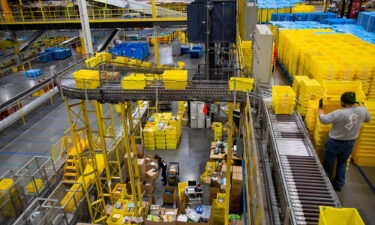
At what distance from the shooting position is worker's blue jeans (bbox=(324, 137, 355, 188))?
473cm

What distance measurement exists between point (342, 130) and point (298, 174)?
1.09 meters

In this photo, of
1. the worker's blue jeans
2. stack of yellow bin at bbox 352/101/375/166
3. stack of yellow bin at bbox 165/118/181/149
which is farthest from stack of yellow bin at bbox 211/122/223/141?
the worker's blue jeans

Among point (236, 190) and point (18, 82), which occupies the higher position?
point (18, 82)

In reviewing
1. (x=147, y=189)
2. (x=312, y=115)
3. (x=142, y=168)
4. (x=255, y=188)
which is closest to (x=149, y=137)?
(x=142, y=168)

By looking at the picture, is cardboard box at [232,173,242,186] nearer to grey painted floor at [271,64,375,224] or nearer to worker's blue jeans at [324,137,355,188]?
grey painted floor at [271,64,375,224]

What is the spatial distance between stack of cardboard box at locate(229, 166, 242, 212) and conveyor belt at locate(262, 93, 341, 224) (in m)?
5.02

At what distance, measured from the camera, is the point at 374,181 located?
527 centimetres

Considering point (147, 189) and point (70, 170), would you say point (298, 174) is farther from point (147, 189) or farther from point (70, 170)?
point (70, 170)

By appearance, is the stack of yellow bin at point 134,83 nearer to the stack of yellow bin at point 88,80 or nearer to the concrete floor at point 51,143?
the stack of yellow bin at point 88,80

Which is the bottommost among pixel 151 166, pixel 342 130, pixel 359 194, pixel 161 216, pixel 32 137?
pixel 161 216

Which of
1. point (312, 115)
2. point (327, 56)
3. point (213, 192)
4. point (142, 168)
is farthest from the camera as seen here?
point (142, 168)

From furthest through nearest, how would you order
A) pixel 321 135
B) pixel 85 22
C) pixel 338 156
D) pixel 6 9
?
1. pixel 6 9
2. pixel 85 22
3. pixel 321 135
4. pixel 338 156

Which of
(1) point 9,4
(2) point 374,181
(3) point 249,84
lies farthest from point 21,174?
(1) point 9,4

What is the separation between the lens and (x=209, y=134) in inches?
632
